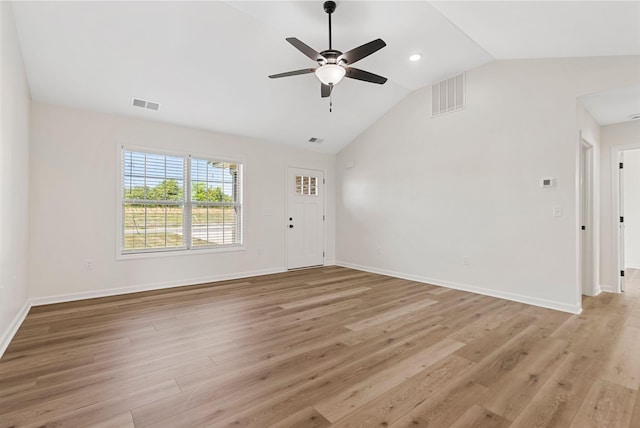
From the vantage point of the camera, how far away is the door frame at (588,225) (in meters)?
4.37

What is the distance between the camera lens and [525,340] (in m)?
2.87

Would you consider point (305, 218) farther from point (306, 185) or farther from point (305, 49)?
point (305, 49)

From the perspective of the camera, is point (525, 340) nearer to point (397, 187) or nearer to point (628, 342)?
point (628, 342)

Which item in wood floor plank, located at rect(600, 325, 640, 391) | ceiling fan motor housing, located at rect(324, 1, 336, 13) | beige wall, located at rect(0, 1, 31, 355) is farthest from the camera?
ceiling fan motor housing, located at rect(324, 1, 336, 13)

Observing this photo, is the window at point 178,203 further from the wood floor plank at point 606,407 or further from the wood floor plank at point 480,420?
the wood floor plank at point 606,407

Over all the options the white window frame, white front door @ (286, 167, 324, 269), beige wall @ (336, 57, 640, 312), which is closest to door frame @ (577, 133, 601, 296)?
beige wall @ (336, 57, 640, 312)

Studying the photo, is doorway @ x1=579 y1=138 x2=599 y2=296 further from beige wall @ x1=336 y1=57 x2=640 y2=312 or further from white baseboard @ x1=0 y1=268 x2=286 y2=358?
white baseboard @ x1=0 y1=268 x2=286 y2=358

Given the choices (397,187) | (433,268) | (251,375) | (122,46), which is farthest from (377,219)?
(122,46)

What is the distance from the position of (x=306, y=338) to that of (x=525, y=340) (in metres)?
2.07

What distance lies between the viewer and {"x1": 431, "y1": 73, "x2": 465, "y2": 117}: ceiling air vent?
4676 millimetres

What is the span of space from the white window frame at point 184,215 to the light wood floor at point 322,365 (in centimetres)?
84

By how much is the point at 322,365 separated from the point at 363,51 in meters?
2.76

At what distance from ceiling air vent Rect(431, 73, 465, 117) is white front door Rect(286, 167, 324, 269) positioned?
2776 millimetres

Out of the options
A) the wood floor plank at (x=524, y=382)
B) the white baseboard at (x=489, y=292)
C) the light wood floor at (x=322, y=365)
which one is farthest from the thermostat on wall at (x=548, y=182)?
the wood floor plank at (x=524, y=382)
